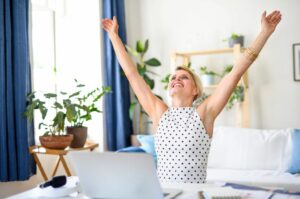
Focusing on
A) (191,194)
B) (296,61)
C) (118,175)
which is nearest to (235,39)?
(296,61)

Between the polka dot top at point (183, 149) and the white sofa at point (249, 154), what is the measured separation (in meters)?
1.63

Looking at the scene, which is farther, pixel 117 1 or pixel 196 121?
pixel 117 1

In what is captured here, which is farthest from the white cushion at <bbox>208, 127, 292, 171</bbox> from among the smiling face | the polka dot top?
the polka dot top

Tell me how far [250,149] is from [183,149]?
6.98 feet

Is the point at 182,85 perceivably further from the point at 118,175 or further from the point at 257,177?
the point at 257,177

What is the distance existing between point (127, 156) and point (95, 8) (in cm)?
335

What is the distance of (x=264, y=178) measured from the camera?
3129 mm

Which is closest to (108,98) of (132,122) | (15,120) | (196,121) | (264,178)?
(132,122)

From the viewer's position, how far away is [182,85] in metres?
1.77

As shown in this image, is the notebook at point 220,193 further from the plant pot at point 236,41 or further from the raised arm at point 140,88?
the plant pot at point 236,41

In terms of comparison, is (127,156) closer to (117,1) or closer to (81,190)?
(81,190)

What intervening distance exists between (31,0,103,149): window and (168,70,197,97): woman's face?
2314 millimetres

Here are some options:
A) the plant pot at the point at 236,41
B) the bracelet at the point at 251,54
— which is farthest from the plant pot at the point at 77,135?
the bracelet at the point at 251,54

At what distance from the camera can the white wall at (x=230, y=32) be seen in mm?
4020
